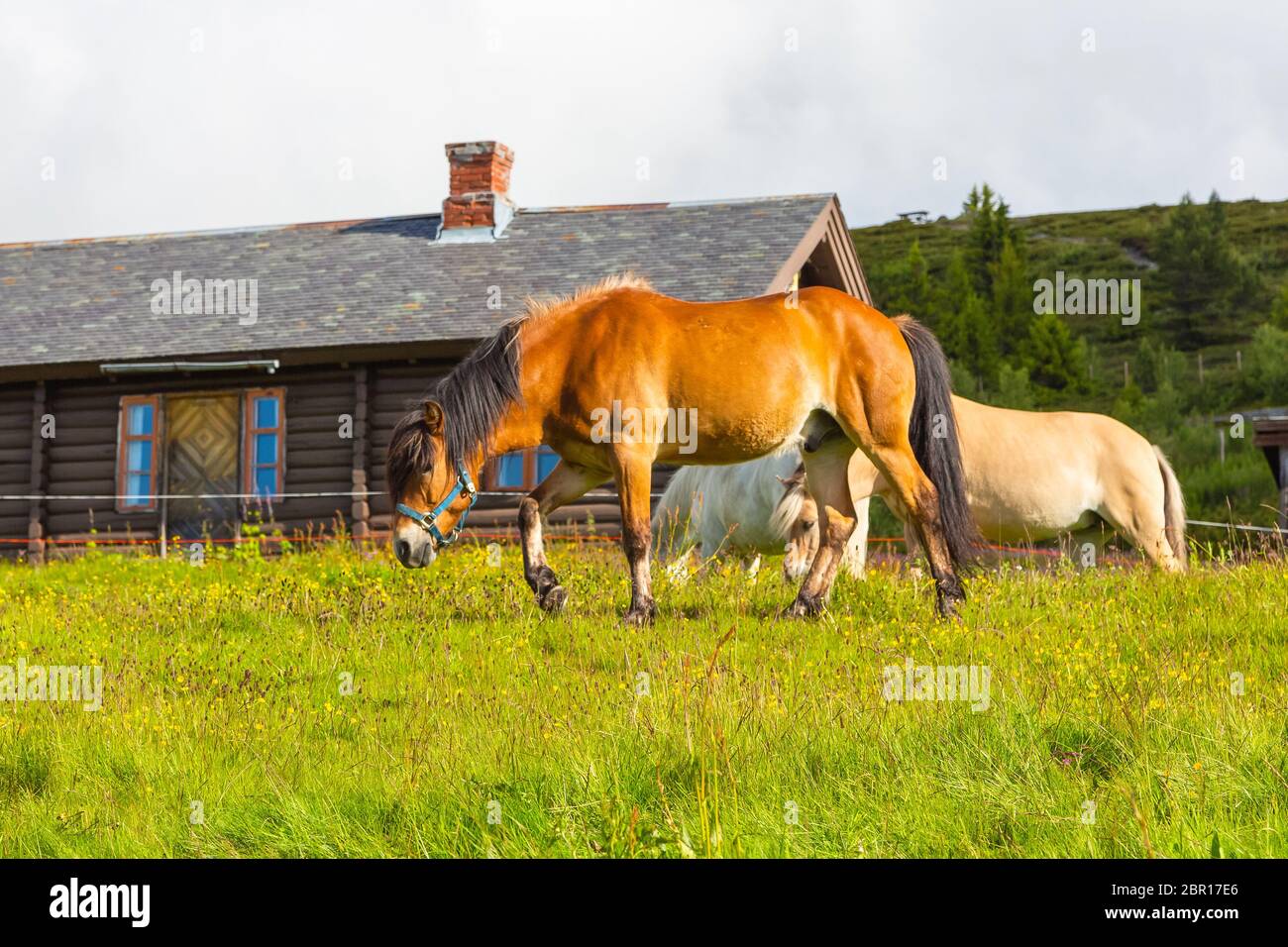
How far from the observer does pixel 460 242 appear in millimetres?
20609

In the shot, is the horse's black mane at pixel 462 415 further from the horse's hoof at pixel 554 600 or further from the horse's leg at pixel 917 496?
the horse's leg at pixel 917 496

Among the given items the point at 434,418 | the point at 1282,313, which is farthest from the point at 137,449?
the point at 1282,313

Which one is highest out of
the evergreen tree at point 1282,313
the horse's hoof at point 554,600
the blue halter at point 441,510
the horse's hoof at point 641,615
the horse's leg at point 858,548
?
the evergreen tree at point 1282,313

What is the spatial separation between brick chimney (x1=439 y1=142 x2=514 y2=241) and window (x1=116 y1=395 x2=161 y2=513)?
5.25 meters

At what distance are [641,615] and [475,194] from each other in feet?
49.0

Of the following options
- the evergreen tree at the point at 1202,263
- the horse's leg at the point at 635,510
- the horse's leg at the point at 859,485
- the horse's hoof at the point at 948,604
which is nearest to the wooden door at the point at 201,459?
the horse's leg at the point at 859,485

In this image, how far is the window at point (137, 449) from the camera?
19547 mm

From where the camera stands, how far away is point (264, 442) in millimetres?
19266

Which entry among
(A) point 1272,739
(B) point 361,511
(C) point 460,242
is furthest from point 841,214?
(A) point 1272,739

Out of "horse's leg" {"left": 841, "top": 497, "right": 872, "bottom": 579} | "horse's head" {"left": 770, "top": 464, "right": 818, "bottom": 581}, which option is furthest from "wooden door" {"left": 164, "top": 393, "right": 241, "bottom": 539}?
"horse's leg" {"left": 841, "top": 497, "right": 872, "bottom": 579}

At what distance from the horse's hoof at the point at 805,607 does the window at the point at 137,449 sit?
1453 cm

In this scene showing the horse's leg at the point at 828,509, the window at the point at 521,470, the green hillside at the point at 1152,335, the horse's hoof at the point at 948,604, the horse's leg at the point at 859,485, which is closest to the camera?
the horse's hoof at the point at 948,604

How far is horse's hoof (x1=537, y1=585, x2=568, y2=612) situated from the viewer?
7.29 metres

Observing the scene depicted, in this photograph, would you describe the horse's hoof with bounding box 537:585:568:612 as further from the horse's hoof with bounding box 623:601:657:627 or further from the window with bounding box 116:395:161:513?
the window with bounding box 116:395:161:513
